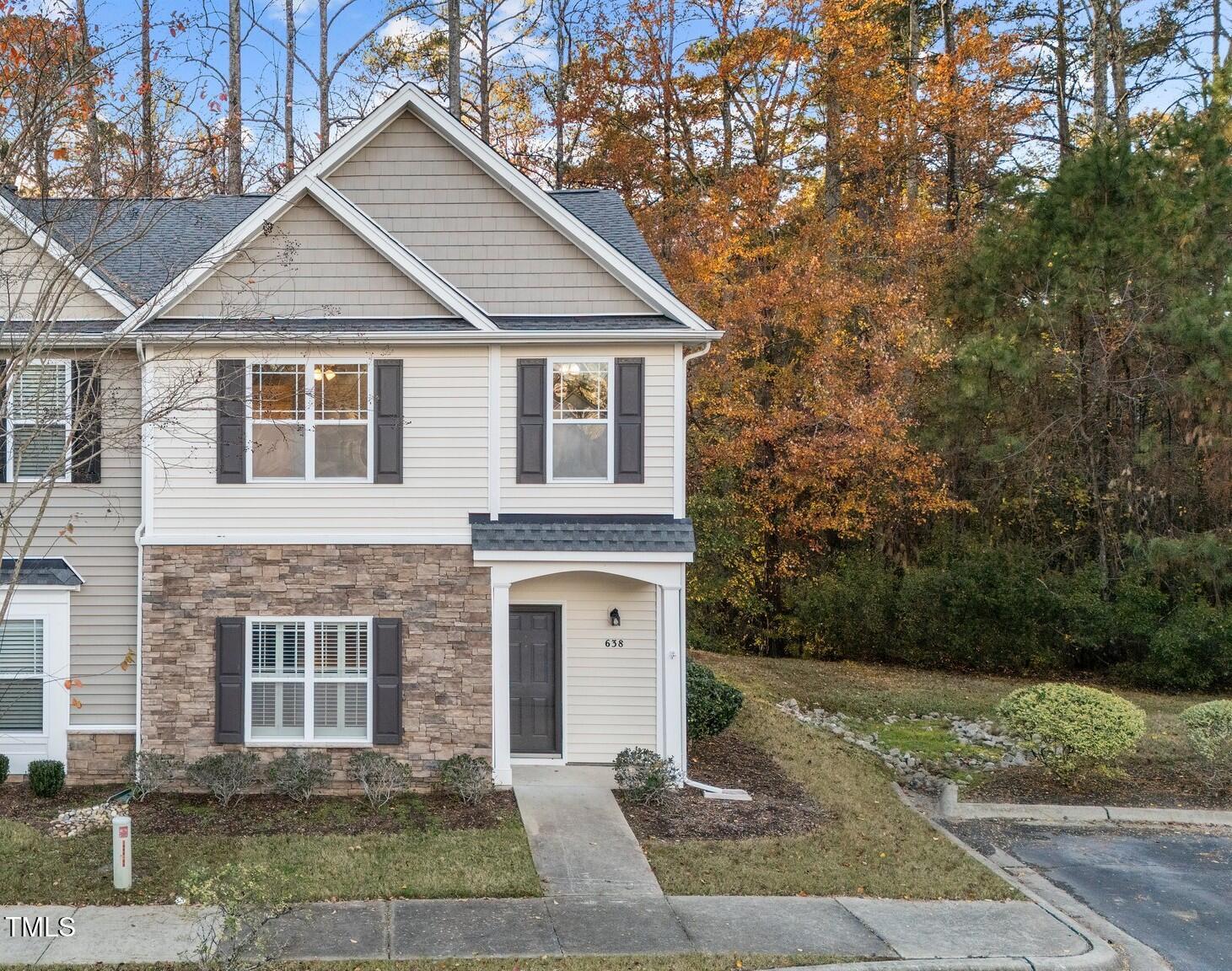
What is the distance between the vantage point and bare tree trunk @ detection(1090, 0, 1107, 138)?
2170 cm

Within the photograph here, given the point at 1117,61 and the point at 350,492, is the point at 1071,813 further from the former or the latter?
the point at 1117,61

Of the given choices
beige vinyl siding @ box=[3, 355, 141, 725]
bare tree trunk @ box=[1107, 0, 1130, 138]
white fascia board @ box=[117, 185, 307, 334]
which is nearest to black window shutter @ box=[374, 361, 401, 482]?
white fascia board @ box=[117, 185, 307, 334]

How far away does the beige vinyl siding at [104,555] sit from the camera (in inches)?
437

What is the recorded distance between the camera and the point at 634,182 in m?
22.8

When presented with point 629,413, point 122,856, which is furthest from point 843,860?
point 122,856

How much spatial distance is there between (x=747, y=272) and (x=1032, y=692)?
39.3ft

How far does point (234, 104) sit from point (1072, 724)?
2109 centimetres

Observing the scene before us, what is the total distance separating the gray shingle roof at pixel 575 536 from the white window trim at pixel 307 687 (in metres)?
1.71

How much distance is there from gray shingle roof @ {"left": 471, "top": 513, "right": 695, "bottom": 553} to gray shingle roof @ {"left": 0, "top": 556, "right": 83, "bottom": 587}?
4.67m

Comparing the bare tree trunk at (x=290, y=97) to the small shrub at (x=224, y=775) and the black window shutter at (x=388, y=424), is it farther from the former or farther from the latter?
the small shrub at (x=224, y=775)

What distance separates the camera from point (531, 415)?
11211 mm

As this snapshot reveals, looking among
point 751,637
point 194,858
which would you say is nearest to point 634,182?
point 751,637

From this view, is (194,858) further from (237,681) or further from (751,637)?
(751,637)

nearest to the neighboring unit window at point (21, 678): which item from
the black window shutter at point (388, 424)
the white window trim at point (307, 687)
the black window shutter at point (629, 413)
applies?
the white window trim at point (307, 687)
